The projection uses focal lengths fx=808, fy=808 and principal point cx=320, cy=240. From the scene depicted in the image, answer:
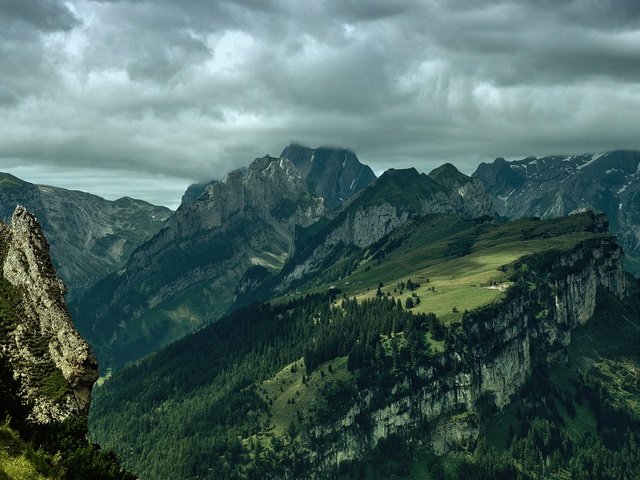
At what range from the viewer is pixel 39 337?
302 feet

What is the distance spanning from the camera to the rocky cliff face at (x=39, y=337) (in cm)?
8706

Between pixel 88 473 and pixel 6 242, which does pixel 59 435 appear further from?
pixel 6 242

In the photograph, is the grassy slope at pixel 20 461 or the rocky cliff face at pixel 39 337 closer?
the grassy slope at pixel 20 461

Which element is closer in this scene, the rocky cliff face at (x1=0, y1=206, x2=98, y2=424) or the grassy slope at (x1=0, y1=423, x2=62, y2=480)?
the grassy slope at (x1=0, y1=423, x2=62, y2=480)

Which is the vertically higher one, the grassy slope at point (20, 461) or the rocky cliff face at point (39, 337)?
the rocky cliff face at point (39, 337)

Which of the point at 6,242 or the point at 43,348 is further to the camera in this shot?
the point at 6,242

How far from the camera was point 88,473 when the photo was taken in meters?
84.9

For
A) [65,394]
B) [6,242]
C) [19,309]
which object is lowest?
[65,394]

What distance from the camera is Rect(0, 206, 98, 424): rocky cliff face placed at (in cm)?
8706

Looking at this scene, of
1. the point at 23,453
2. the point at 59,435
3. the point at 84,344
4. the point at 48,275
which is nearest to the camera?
the point at 23,453

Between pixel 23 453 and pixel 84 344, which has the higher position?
pixel 84 344

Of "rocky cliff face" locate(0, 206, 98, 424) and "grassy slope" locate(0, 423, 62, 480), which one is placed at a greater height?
"rocky cliff face" locate(0, 206, 98, 424)

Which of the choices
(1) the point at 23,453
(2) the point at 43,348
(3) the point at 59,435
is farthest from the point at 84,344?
(1) the point at 23,453

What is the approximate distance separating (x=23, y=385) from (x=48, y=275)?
15412 mm
